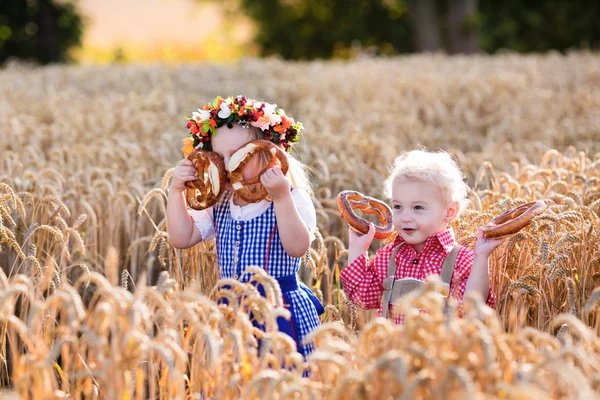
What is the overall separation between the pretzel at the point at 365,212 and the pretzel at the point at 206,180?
56 centimetres

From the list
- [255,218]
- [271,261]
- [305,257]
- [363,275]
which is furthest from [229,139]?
[363,275]

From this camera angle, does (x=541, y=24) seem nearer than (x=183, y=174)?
No

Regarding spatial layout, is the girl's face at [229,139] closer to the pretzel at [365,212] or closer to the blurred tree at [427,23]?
the pretzel at [365,212]

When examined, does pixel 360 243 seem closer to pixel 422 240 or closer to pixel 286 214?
pixel 422 240

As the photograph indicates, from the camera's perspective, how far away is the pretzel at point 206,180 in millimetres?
3146

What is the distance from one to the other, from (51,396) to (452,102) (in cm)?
815

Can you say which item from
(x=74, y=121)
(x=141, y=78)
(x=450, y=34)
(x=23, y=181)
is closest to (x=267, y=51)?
(x=450, y=34)

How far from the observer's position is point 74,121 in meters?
7.35

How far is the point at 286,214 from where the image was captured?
3.06m

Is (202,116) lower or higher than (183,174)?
higher

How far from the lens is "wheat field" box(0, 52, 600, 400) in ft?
6.93

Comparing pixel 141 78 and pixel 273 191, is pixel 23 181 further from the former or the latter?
pixel 141 78

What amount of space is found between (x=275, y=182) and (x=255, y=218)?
0.90ft

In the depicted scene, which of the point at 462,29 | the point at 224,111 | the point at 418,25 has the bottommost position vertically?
the point at 224,111
